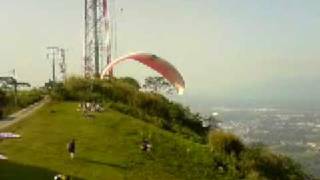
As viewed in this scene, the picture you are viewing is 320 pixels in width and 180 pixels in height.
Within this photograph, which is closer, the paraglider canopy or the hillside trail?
the hillside trail

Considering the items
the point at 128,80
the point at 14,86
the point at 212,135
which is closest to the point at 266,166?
the point at 212,135

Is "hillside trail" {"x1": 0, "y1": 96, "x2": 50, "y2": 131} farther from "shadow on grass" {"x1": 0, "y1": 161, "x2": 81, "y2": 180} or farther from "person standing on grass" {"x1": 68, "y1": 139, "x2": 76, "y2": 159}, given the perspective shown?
"shadow on grass" {"x1": 0, "y1": 161, "x2": 81, "y2": 180}

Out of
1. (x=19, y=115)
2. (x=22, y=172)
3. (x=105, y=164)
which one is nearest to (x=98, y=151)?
(x=105, y=164)

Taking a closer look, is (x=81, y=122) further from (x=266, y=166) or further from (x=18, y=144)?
(x=266, y=166)

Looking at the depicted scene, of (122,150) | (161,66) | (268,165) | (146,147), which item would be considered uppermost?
(161,66)

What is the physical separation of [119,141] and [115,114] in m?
11.0

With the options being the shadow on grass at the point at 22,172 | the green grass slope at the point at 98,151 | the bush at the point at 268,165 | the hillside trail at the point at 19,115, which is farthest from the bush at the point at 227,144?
the shadow on grass at the point at 22,172

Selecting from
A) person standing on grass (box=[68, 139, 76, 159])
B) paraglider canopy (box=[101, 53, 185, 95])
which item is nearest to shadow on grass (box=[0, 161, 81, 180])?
→ person standing on grass (box=[68, 139, 76, 159])

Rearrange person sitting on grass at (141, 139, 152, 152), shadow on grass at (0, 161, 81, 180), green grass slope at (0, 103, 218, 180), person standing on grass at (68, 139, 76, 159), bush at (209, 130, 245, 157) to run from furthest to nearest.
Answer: bush at (209, 130, 245, 157) < person sitting on grass at (141, 139, 152, 152) < person standing on grass at (68, 139, 76, 159) < green grass slope at (0, 103, 218, 180) < shadow on grass at (0, 161, 81, 180)

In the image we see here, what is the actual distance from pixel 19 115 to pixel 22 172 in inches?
931

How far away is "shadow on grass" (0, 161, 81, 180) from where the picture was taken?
39.6 metres

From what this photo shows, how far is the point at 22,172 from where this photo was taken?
40438mm

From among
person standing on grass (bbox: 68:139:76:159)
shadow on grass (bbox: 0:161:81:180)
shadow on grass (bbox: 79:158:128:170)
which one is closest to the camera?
shadow on grass (bbox: 0:161:81:180)

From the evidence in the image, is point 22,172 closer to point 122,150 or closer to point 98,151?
point 98,151
